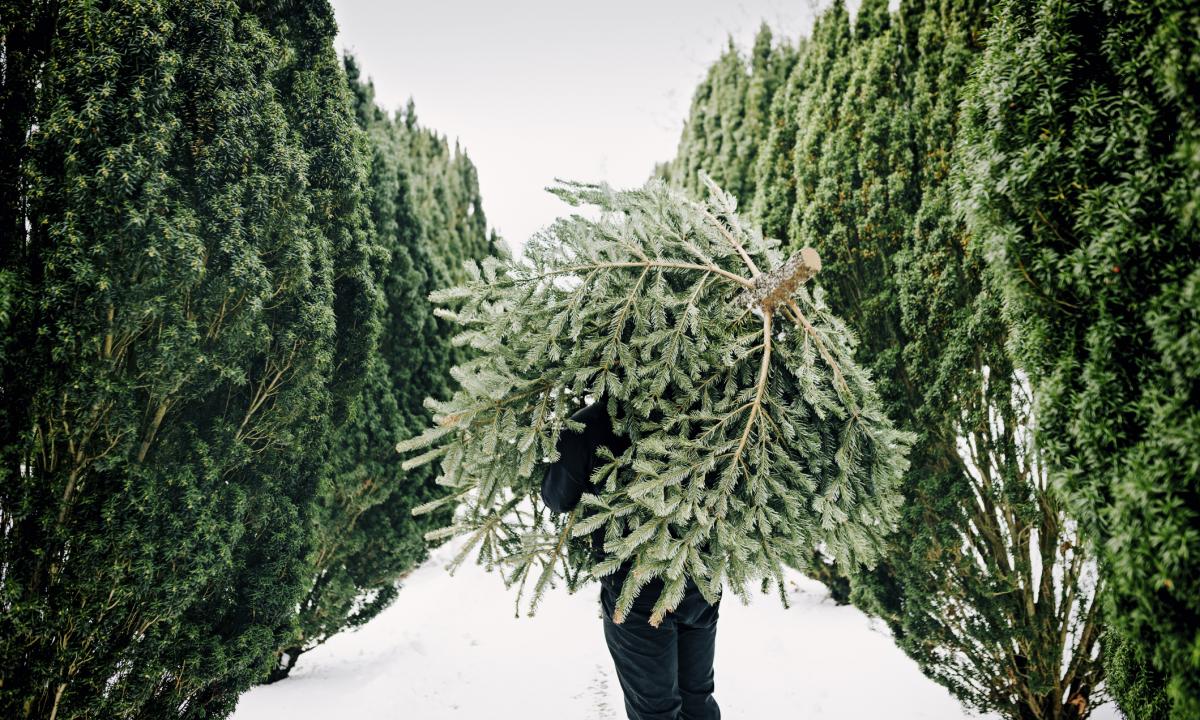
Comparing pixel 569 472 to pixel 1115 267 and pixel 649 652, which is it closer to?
pixel 649 652

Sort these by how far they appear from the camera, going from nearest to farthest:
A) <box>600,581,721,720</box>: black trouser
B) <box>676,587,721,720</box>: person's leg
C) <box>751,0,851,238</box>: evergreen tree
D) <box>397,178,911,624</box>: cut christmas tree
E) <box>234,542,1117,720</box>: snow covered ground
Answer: <box>397,178,911,624</box>: cut christmas tree → <box>600,581,721,720</box>: black trouser → <box>676,587,721,720</box>: person's leg → <box>234,542,1117,720</box>: snow covered ground → <box>751,0,851,238</box>: evergreen tree

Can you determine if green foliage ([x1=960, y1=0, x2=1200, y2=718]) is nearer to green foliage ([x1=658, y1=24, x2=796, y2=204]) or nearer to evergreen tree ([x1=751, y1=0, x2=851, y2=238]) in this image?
evergreen tree ([x1=751, y1=0, x2=851, y2=238])

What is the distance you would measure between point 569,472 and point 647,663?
2.93 ft

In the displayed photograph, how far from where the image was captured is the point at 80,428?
230cm

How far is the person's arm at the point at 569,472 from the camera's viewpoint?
92.3 inches

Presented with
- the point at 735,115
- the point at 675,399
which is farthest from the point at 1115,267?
the point at 735,115

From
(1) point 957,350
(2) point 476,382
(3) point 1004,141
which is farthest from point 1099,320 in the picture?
(2) point 476,382

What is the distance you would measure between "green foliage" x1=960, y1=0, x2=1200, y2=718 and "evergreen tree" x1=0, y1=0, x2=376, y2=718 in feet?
10.6

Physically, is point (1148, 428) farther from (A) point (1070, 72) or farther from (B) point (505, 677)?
(B) point (505, 677)

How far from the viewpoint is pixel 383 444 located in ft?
14.8

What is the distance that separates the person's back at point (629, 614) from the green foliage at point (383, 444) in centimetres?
192

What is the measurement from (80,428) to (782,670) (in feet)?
14.5

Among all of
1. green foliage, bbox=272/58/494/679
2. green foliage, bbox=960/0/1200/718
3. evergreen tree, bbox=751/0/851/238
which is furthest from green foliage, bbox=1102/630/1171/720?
green foliage, bbox=272/58/494/679

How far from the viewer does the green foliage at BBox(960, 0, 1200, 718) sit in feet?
4.25
